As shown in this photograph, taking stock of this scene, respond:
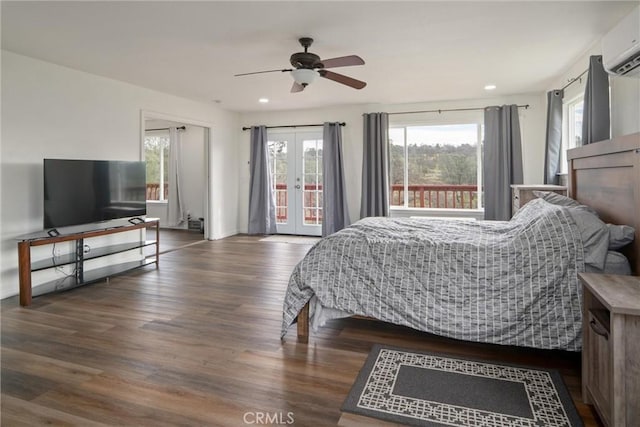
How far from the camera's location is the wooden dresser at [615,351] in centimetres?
146

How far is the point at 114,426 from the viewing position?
174 centimetres

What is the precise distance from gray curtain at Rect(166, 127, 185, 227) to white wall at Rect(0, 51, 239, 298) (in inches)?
108

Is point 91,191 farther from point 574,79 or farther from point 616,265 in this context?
point 574,79

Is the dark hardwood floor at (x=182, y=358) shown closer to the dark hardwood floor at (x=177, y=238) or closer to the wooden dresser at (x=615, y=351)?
the wooden dresser at (x=615, y=351)

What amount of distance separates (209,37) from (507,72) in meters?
3.45

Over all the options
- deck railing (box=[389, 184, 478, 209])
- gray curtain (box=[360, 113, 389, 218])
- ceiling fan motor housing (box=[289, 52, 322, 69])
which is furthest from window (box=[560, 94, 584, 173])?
ceiling fan motor housing (box=[289, 52, 322, 69])

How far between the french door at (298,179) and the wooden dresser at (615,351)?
18.3 ft

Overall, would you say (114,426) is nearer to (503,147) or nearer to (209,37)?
(209,37)

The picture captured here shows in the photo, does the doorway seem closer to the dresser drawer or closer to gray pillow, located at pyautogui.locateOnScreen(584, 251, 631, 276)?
gray pillow, located at pyautogui.locateOnScreen(584, 251, 631, 276)

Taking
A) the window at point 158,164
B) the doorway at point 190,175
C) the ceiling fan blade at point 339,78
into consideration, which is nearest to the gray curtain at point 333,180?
A: the doorway at point 190,175

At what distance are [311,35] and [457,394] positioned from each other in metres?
2.92

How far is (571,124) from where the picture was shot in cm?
472

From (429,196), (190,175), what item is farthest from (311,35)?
(190,175)

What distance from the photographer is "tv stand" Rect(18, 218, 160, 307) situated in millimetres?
3418
